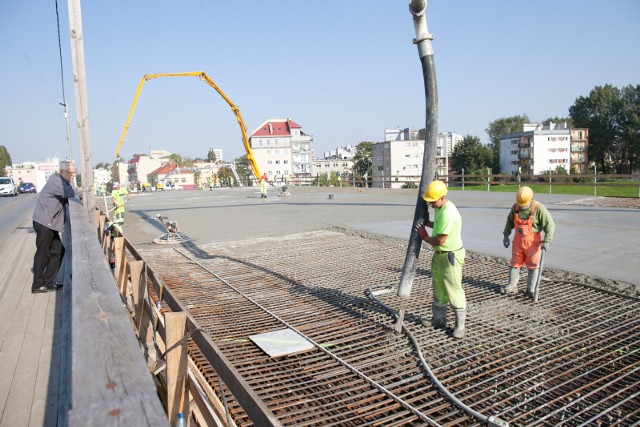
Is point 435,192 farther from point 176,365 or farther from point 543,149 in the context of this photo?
point 543,149

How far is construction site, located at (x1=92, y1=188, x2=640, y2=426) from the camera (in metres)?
3.31

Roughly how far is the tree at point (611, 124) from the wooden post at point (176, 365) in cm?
8581

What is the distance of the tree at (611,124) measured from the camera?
74.8 m

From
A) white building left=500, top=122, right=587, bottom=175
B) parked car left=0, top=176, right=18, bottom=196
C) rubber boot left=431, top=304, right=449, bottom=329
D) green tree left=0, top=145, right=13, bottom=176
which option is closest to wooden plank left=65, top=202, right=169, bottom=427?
rubber boot left=431, top=304, right=449, bottom=329

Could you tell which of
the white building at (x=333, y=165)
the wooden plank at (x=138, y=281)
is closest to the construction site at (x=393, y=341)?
the wooden plank at (x=138, y=281)

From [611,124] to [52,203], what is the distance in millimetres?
89868

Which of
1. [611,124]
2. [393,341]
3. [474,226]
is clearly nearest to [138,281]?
[393,341]

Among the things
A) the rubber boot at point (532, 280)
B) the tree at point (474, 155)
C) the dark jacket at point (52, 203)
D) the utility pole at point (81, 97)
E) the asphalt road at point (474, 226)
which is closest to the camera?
the rubber boot at point (532, 280)

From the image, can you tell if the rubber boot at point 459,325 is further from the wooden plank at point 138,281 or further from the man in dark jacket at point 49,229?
the man in dark jacket at point 49,229

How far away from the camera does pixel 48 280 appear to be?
6.23 m

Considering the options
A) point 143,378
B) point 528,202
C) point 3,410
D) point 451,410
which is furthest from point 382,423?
point 528,202

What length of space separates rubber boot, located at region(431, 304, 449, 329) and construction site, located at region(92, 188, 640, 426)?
0.09 metres

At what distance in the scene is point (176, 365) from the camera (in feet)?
8.47

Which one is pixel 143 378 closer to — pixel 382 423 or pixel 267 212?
pixel 382 423
